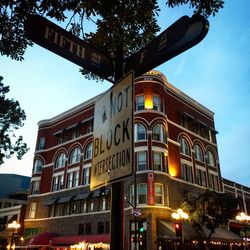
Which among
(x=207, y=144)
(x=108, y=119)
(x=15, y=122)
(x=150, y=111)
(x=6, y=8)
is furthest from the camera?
(x=207, y=144)

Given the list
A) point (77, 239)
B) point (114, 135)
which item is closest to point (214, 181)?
point (77, 239)

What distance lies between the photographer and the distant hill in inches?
3371

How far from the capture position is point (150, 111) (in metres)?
32.8

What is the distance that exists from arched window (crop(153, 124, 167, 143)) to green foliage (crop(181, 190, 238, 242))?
709 cm

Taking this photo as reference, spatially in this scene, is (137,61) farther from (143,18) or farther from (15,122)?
(15,122)

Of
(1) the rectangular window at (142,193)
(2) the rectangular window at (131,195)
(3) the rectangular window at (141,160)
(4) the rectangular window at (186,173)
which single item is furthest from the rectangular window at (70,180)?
(4) the rectangular window at (186,173)

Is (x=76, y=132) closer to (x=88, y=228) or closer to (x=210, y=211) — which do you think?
(x=88, y=228)

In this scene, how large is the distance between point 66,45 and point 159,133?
29.4 meters

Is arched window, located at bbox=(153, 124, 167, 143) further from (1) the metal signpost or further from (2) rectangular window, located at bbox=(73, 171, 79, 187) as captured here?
(1) the metal signpost

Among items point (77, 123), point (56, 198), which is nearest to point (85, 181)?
point (56, 198)

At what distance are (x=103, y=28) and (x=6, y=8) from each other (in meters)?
1.56

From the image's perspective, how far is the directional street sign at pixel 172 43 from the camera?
2875 millimetres

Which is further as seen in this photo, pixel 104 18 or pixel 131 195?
pixel 131 195

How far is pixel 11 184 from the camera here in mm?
87688
